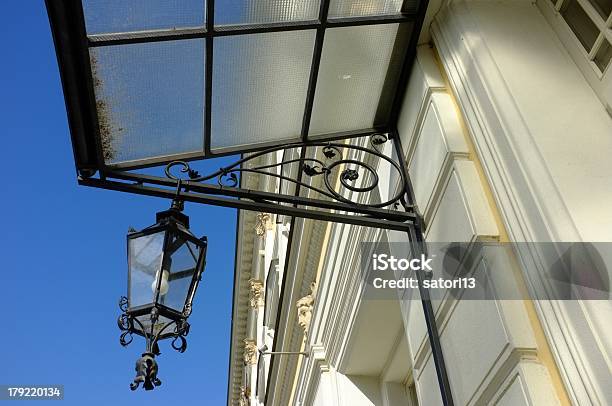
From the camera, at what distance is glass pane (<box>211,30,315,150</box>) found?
11.6ft

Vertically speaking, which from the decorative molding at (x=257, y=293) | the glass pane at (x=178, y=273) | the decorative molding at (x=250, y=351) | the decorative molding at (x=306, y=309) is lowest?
the glass pane at (x=178, y=273)

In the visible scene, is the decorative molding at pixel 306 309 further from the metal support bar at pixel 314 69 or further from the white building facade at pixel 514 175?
the metal support bar at pixel 314 69

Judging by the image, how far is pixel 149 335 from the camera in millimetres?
2742

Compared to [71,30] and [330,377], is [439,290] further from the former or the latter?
[330,377]

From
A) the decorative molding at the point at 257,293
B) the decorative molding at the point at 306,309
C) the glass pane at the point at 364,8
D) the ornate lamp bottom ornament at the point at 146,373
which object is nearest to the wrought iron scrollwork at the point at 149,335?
the ornate lamp bottom ornament at the point at 146,373

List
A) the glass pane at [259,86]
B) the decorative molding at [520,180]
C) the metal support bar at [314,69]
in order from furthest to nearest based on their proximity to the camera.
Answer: the glass pane at [259,86]
the metal support bar at [314,69]
the decorative molding at [520,180]

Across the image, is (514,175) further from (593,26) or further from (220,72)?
(220,72)

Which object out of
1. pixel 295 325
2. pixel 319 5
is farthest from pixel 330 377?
pixel 319 5

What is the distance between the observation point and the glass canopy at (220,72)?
314 centimetres

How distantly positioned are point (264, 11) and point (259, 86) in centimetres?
57

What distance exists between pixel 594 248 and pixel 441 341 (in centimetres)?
124

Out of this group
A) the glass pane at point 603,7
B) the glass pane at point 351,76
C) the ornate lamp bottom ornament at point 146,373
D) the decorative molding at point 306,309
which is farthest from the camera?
the decorative molding at point 306,309

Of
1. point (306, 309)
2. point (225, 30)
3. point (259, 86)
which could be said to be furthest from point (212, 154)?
point (306, 309)

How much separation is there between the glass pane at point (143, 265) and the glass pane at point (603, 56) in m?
2.52
